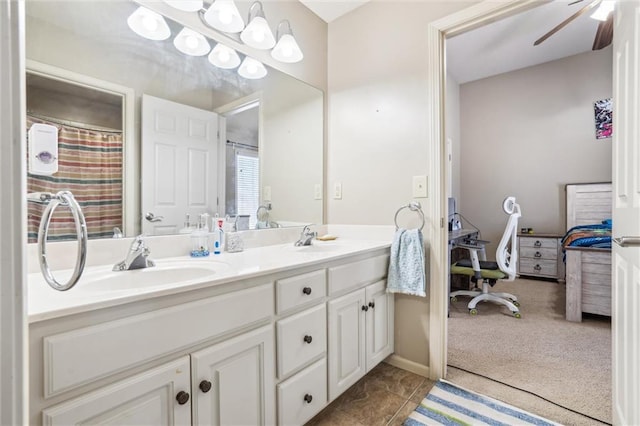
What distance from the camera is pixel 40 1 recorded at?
104 cm

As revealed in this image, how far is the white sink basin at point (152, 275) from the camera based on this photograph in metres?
0.97

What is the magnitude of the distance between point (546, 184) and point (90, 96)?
16.2 feet

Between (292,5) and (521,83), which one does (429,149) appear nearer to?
(292,5)

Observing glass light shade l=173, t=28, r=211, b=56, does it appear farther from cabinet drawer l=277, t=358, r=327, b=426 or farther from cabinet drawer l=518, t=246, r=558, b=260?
cabinet drawer l=518, t=246, r=558, b=260

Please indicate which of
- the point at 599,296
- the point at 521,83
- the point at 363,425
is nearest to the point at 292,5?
the point at 363,425

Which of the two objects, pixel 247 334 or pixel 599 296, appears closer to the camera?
pixel 247 334

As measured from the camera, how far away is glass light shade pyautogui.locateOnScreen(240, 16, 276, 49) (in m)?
1.57

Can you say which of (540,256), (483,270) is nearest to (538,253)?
(540,256)

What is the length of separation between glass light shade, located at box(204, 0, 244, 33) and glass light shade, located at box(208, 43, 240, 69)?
96mm

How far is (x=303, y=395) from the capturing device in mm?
1205

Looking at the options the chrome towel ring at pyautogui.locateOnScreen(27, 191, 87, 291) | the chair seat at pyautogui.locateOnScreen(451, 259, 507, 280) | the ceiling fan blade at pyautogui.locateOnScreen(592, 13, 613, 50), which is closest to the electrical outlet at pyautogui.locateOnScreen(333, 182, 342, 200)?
the chrome towel ring at pyautogui.locateOnScreen(27, 191, 87, 291)

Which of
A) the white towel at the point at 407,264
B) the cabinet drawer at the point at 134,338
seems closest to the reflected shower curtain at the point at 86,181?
the cabinet drawer at the point at 134,338

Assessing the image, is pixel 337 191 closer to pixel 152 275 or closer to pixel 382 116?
pixel 382 116

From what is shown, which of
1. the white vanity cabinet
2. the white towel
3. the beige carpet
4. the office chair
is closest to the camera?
the white vanity cabinet
